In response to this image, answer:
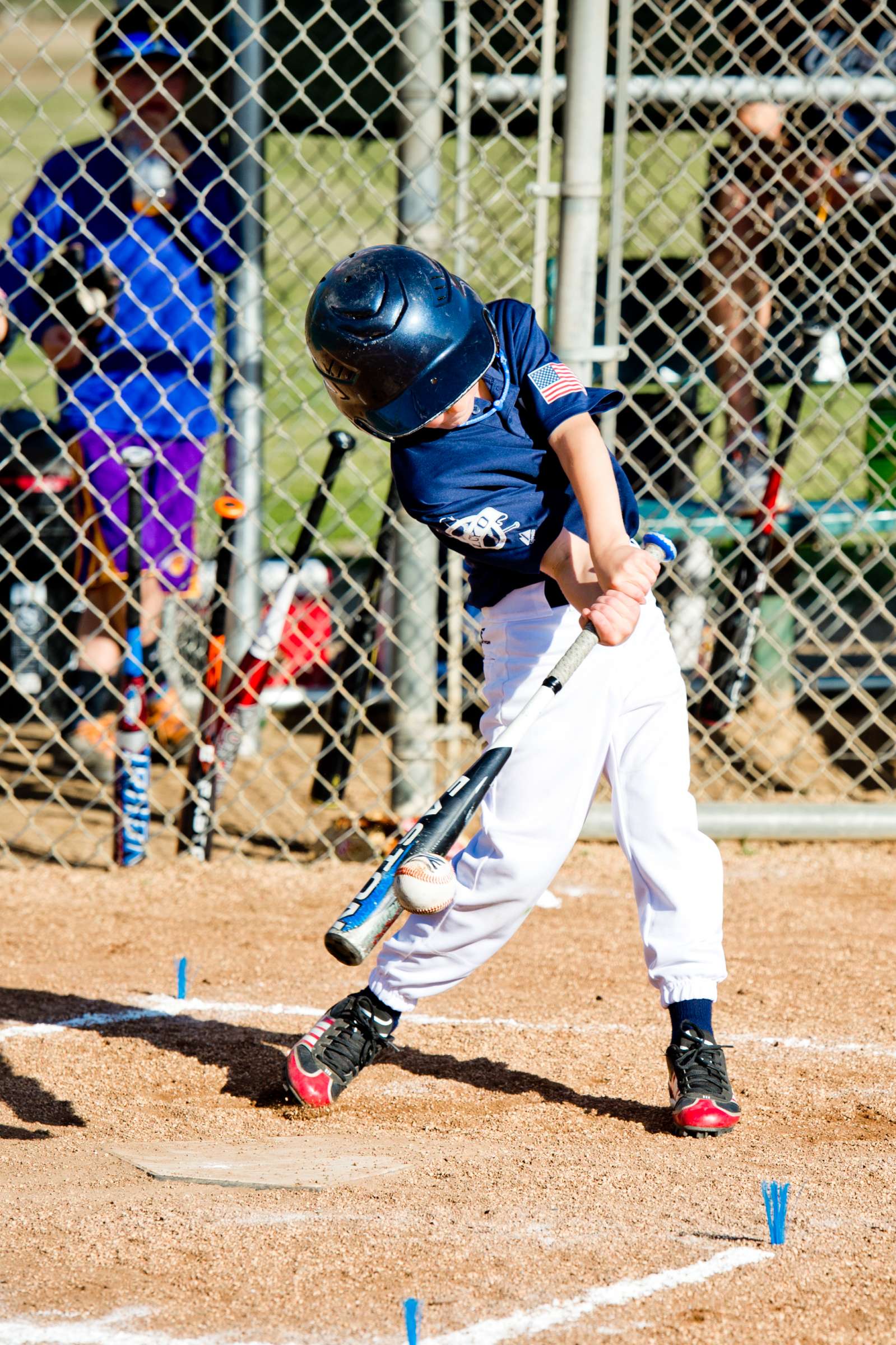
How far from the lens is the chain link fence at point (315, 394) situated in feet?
13.1

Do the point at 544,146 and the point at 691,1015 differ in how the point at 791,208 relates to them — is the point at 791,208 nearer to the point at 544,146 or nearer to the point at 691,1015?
the point at 544,146

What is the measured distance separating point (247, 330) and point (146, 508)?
2.12ft

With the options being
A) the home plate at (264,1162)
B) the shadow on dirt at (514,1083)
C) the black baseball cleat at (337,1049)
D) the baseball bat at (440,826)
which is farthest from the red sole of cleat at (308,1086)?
the baseball bat at (440,826)

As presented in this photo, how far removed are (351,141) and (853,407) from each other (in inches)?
234

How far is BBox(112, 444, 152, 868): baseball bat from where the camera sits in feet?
12.7

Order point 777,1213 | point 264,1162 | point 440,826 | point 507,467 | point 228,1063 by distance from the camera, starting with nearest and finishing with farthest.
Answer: point 777,1213
point 440,826
point 264,1162
point 507,467
point 228,1063

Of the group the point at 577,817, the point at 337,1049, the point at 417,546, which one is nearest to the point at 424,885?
the point at 577,817

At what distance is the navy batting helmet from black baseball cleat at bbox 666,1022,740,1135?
45.9 inches

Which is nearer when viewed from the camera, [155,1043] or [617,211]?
[155,1043]

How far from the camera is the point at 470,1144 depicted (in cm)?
230

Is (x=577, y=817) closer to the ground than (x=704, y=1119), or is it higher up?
higher up

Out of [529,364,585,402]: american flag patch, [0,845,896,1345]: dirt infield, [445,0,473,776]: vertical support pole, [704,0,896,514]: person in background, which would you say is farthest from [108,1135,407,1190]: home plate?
[704,0,896,514]: person in background

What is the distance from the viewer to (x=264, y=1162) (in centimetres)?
223

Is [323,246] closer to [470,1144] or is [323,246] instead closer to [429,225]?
[429,225]
